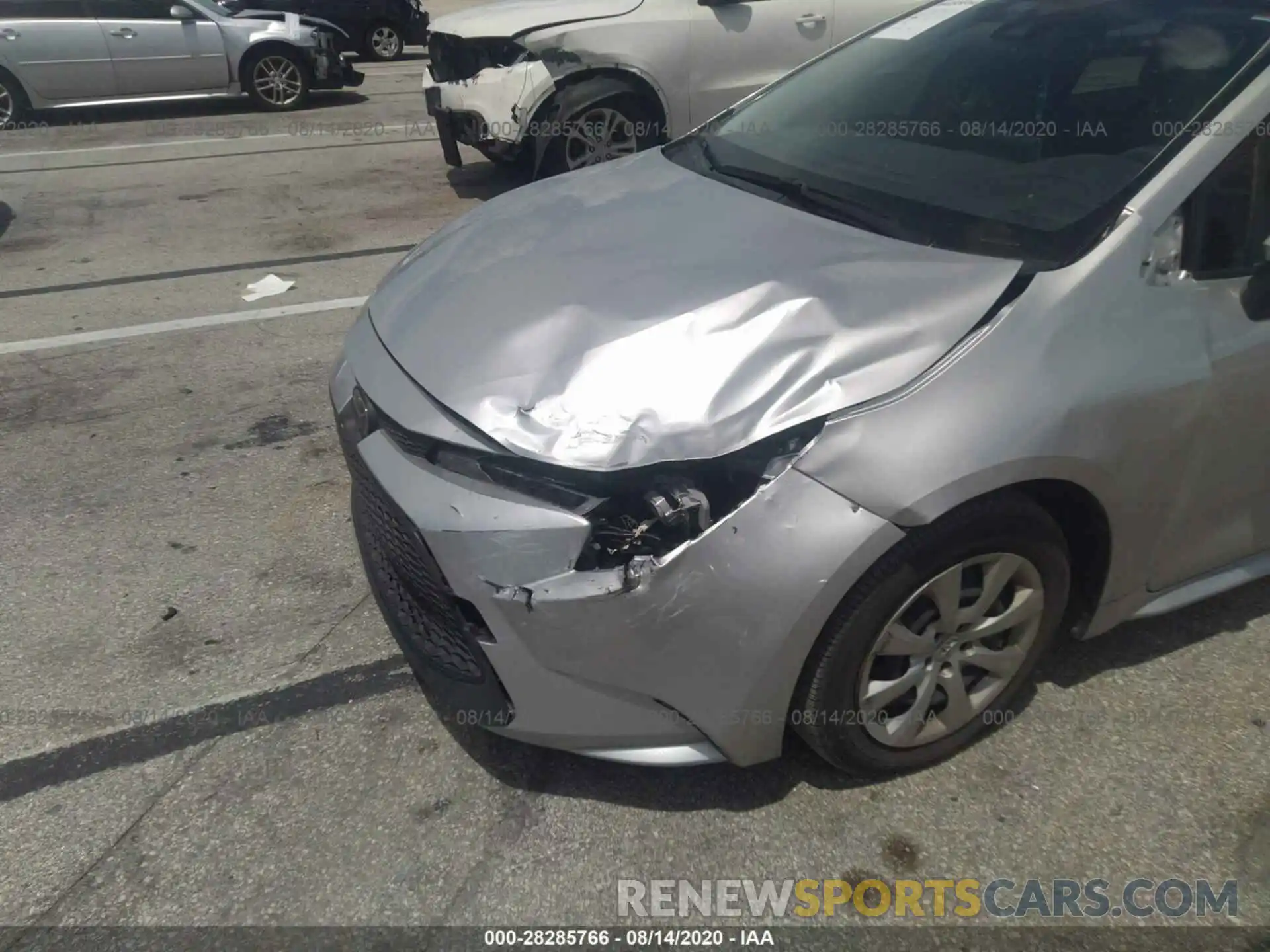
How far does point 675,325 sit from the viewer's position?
82.4 inches

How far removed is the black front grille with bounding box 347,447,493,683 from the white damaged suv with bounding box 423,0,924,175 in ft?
15.6

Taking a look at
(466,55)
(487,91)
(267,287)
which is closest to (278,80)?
(466,55)

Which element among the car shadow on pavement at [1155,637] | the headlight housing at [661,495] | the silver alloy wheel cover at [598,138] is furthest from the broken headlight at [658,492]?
the silver alloy wheel cover at [598,138]

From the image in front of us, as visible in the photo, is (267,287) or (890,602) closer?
(890,602)

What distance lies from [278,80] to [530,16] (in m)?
5.37

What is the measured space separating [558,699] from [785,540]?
589 mm

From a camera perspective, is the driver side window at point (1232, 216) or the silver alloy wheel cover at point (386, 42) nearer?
the driver side window at point (1232, 216)

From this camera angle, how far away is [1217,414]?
7.12 ft

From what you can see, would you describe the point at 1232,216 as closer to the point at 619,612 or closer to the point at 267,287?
the point at 619,612

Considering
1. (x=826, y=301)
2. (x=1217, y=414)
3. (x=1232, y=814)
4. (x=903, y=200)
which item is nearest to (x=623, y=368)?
(x=826, y=301)

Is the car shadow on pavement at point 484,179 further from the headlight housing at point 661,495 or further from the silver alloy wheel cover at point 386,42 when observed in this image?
the silver alloy wheel cover at point 386,42

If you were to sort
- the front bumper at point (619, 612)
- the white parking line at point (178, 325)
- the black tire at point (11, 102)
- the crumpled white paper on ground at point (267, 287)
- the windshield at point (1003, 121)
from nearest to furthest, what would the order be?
the front bumper at point (619, 612), the windshield at point (1003, 121), the white parking line at point (178, 325), the crumpled white paper on ground at point (267, 287), the black tire at point (11, 102)

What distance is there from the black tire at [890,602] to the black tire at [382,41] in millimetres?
14048

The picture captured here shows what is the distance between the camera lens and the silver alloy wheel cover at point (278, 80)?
1062 cm
